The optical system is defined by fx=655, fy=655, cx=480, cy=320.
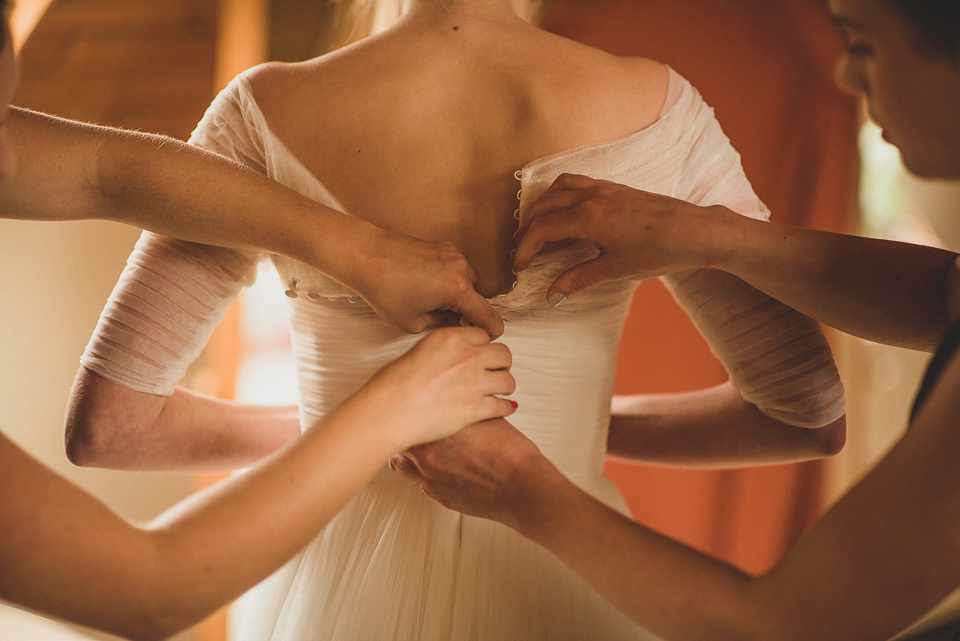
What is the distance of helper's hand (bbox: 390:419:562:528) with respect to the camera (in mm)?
516

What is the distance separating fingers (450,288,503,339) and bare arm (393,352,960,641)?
0.35ft

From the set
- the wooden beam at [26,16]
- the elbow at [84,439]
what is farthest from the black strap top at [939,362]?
the wooden beam at [26,16]

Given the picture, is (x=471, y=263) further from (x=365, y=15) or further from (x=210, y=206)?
(x=365, y=15)

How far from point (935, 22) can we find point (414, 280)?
1.31 feet

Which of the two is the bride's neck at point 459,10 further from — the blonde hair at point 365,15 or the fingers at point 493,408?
the fingers at point 493,408

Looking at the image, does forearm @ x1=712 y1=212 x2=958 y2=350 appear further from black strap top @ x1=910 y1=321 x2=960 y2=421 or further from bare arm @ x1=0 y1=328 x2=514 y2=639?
bare arm @ x1=0 y1=328 x2=514 y2=639

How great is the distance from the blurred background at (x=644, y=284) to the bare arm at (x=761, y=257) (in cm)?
22

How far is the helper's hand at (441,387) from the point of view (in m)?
0.47

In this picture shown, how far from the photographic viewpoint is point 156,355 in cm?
60

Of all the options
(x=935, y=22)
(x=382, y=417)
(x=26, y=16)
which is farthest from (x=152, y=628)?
(x=26, y=16)

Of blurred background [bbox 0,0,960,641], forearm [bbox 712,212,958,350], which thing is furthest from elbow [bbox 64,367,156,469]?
forearm [bbox 712,212,958,350]

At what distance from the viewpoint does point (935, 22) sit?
43 cm

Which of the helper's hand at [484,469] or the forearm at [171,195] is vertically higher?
the forearm at [171,195]

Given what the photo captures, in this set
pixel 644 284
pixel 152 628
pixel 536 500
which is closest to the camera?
pixel 152 628
